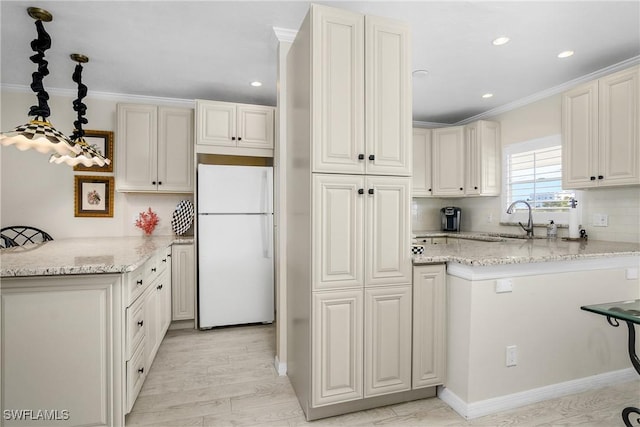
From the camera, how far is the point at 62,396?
5.25 ft

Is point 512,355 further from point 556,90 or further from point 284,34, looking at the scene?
point 556,90

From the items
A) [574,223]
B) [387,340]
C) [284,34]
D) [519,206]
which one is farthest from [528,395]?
[284,34]

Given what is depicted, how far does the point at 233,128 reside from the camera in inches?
132

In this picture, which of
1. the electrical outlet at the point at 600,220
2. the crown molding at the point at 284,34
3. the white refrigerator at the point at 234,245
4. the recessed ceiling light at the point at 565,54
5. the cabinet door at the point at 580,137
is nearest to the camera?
the crown molding at the point at 284,34

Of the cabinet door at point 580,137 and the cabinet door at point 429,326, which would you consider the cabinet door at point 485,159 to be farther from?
the cabinet door at point 429,326

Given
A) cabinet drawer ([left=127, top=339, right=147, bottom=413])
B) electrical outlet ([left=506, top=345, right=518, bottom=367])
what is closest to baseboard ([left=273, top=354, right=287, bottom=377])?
cabinet drawer ([left=127, top=339, right=147, bottom=413])

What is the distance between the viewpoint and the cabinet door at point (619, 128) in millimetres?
2439

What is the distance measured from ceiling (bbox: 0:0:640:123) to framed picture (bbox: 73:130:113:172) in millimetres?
445

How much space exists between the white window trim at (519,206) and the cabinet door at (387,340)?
2414 millimetres

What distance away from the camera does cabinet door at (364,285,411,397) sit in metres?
1.90

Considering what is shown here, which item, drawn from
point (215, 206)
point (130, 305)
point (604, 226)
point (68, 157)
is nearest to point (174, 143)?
point (215, 206)

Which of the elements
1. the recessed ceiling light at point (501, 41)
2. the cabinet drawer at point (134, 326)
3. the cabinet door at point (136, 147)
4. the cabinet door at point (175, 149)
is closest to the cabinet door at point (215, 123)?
the cabinet door at point (175, 149)

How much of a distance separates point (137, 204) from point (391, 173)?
3.08 m

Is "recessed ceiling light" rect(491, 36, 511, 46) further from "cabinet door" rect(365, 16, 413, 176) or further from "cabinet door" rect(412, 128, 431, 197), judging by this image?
"cabinet door" rect(412, 128, 431, 197)
